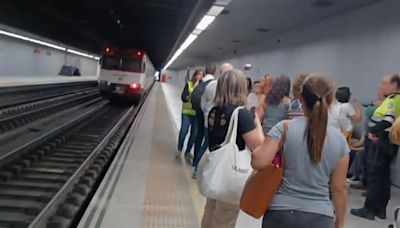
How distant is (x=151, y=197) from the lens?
641 cm

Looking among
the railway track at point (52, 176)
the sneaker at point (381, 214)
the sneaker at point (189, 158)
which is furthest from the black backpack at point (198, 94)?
the sneaker at point (381, 214)

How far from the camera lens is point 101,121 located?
16828 millimetres

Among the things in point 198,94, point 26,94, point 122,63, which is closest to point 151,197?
point 198,94

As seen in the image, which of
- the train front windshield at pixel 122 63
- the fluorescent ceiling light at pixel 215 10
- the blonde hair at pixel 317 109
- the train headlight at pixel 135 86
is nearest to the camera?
the blonde hair at pixel 317 109

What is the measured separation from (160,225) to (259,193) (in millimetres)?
2851

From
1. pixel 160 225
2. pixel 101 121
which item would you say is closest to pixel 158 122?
pixel 101 121

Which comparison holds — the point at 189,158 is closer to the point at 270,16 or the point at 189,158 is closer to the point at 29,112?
the point at 270,16

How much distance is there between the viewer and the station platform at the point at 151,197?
17.8 ft

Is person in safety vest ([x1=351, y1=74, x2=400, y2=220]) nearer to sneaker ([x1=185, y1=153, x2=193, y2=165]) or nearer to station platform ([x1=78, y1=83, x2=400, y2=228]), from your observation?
station platform ([x1=78, y1=83, x2=400, y2=228])

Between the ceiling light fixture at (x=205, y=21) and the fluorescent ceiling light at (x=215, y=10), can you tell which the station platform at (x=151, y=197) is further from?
the ceiling light fixture at (x=205, y=21)

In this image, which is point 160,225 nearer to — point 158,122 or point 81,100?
point 158,122

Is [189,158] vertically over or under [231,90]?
under

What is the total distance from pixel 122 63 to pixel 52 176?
1385 centimetres

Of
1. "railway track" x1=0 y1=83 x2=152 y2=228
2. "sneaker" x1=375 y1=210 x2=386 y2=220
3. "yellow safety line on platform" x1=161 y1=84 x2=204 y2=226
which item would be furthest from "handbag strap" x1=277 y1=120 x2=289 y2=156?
"sneaker" x1=375 y1=210 x2=386 y2=220
